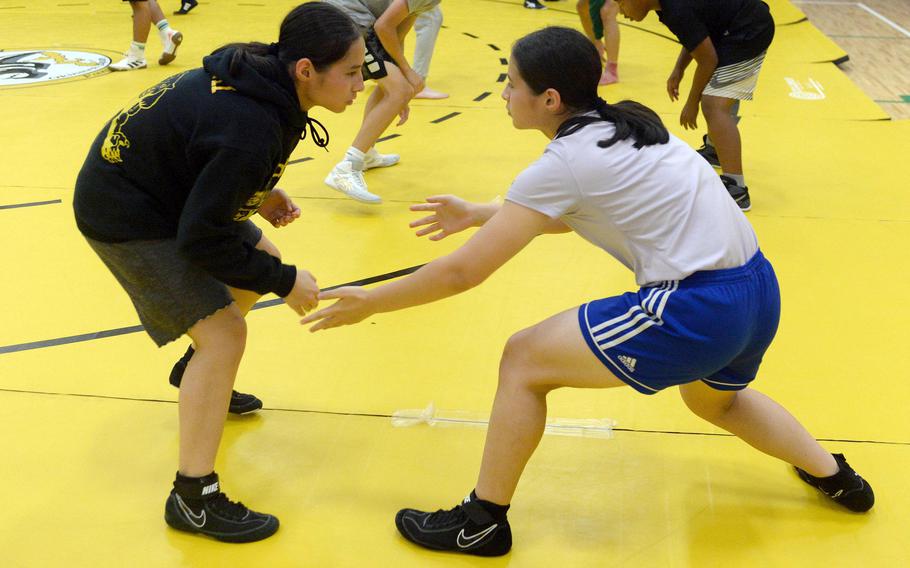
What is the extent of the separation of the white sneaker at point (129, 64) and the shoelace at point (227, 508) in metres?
5.58

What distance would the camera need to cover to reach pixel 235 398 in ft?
9.39

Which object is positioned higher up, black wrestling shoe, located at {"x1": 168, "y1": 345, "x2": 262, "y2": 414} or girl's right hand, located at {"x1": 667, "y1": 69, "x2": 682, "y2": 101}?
girl's right hand, located at {"x1": 667, "y1": 69, "x2": 682, "y2": 101}

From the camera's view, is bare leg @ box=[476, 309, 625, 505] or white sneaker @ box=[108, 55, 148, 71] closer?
bare leg @ box=[476, 309, 625, 505]

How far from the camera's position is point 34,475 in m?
2.58

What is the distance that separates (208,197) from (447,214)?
26.0 inches

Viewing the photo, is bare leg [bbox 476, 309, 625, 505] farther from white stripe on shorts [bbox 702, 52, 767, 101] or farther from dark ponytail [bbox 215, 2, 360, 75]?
white stripe on shorts [bbox 702, 52, 767, 101]

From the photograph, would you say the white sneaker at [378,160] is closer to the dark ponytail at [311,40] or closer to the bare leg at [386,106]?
the bare leg at [386,106]

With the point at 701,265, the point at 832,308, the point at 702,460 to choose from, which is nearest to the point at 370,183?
the point at 832,308

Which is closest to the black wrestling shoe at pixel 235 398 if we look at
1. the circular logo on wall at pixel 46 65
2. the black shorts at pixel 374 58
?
the black shorts at pixel 374 58

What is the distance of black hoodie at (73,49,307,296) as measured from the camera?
82.2 inches

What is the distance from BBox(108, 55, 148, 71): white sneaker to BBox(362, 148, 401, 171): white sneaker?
3009 millimetres

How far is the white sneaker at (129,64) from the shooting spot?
7.11 m

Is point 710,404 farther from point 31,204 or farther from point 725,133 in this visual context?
point 31,204

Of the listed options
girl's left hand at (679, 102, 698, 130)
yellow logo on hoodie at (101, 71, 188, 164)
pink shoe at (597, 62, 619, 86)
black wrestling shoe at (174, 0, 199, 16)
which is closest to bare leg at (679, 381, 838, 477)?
yellow logo on hoodie at (101, 71, 188, 164)
